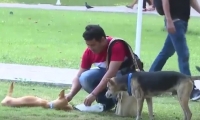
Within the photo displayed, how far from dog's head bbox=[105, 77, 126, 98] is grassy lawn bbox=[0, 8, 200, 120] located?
1.21 ft

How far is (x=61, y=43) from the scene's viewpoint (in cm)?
1407

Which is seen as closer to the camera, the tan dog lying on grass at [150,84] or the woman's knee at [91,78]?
the tan dog lying on grass at [150,84]

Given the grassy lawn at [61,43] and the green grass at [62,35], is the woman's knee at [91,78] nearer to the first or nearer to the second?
the grassy lawn at [61,43]

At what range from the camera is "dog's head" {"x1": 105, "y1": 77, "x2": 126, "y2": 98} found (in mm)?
6415

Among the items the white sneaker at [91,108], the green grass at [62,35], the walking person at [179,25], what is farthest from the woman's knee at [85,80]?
the green grass at [62,35]

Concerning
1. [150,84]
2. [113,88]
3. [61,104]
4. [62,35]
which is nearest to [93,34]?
[113,88]

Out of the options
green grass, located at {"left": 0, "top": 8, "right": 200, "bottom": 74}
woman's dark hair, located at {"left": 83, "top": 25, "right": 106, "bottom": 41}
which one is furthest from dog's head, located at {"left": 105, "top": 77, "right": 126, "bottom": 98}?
green grass, located at {"left": 0, "top": 8, "right": 200, "bottom": 74}

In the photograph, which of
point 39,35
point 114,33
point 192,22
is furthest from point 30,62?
point 192,22

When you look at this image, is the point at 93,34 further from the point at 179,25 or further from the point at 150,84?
the point at 179,25

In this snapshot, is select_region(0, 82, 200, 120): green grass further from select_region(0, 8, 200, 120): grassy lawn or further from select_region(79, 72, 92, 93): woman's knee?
select_region(79, 72, 92, 93): woman's knee

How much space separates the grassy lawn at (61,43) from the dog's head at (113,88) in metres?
0.37

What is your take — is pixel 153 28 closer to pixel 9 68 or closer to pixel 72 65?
pixel 72 65

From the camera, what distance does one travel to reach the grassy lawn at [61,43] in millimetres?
7051

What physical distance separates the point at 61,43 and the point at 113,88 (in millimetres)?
7721
